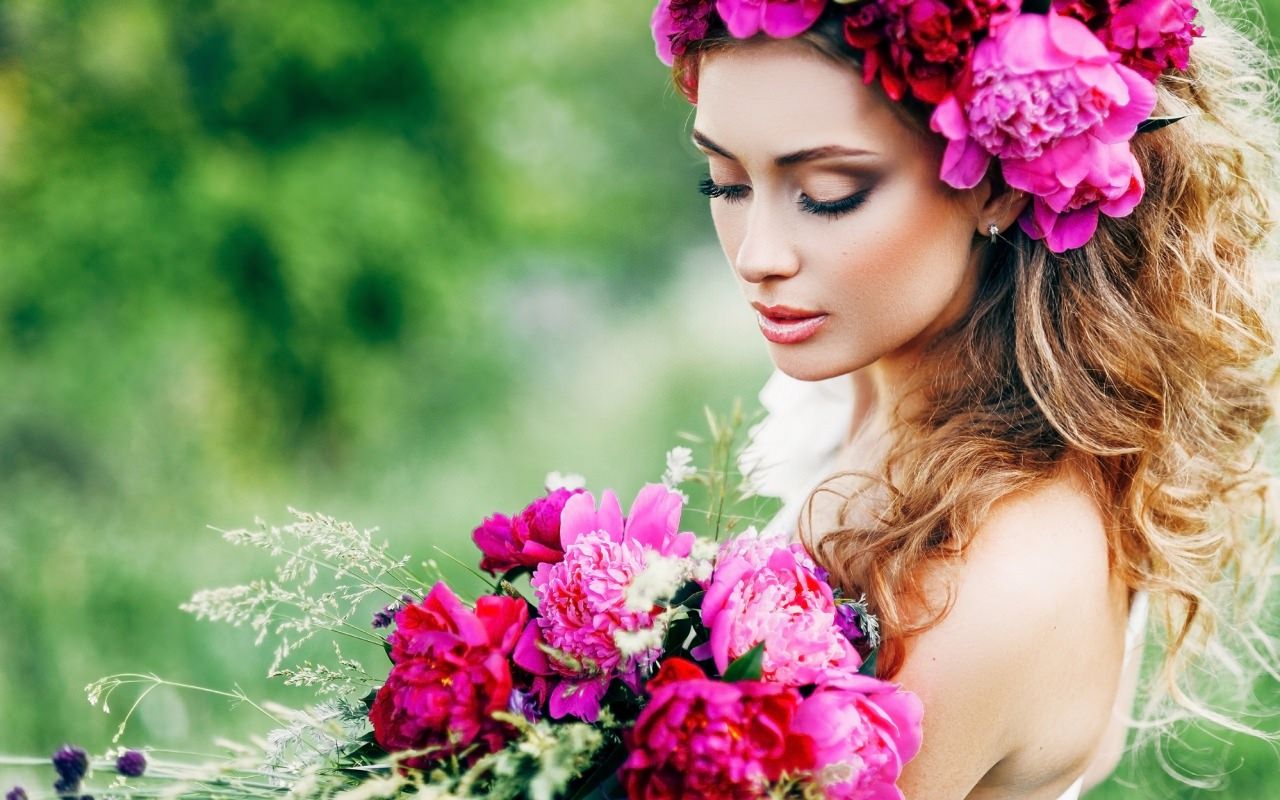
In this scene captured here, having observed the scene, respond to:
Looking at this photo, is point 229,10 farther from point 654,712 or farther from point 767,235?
point 654,712

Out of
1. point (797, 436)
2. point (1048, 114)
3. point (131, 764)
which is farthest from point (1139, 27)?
point (131, 764)

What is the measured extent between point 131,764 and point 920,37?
4.68 feet

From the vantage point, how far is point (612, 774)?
158 centimetres

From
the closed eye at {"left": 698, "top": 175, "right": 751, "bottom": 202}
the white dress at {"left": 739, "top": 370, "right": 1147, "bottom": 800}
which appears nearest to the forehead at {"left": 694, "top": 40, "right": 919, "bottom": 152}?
the closed eye at {"left": 698, "top": 175, "right": 751, "bottom": 202}

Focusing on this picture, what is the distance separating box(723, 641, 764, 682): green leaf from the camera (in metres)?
1.50

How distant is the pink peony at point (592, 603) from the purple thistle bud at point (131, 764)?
50 centimetres

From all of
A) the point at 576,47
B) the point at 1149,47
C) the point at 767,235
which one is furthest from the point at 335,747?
the point at 576,47

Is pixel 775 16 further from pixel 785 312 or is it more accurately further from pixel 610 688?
pixel 610 688

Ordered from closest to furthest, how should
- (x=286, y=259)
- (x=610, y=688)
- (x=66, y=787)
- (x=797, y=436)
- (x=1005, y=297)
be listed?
(x=66, y=787) → (x=610, y=688) → (x=1005, y=297) → (x=797, y=436) → (x=286, y=259)

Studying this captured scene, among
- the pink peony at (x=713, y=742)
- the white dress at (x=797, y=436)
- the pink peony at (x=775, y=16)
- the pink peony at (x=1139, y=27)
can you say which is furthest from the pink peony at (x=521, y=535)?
the pink peony at (x=1139, y=27)

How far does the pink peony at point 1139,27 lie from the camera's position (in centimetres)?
173

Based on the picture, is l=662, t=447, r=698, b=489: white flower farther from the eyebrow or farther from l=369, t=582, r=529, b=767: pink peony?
the eyebrow

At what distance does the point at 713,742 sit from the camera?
141 centimetres

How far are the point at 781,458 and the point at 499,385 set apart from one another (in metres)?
5.00
